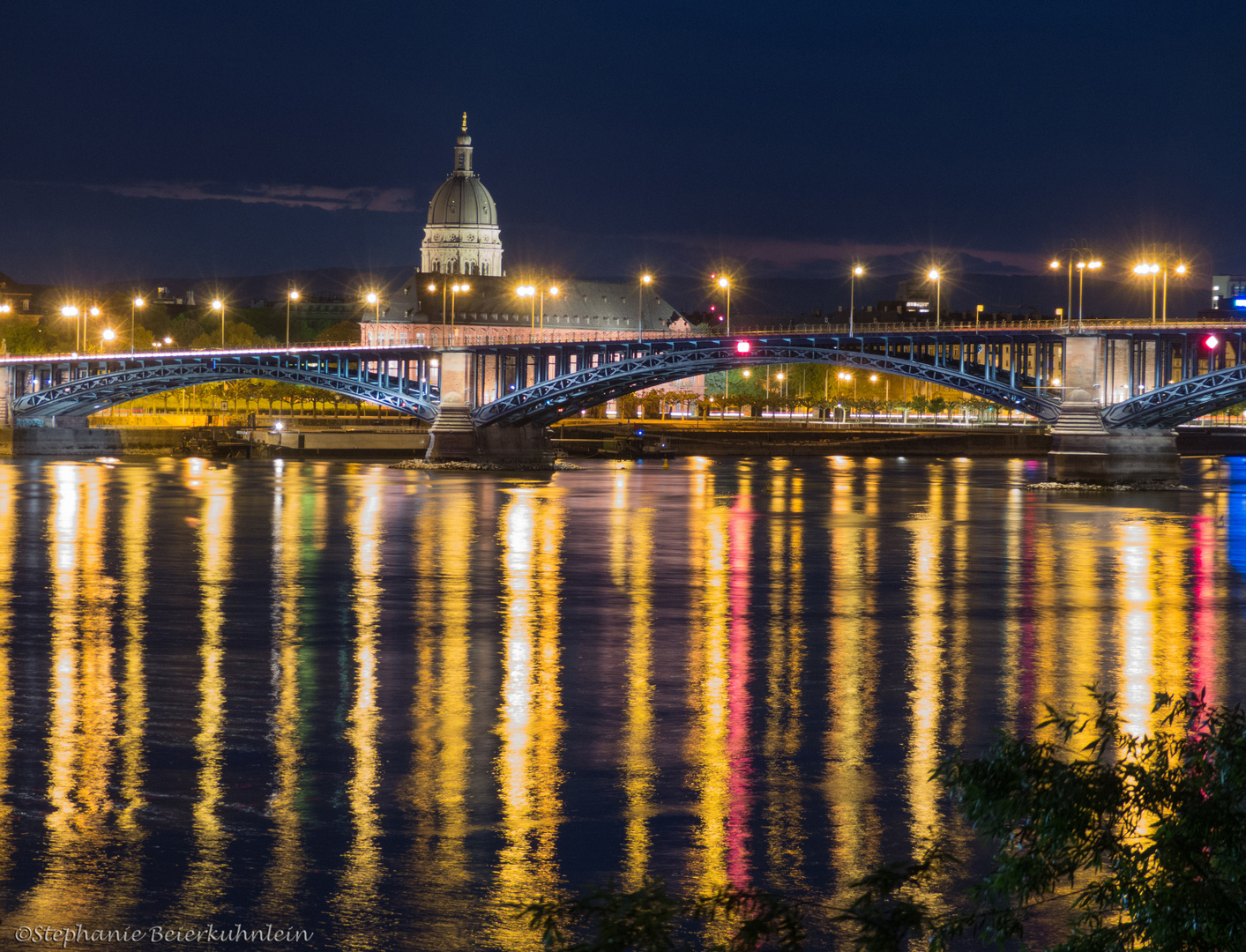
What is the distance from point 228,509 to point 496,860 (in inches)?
1586

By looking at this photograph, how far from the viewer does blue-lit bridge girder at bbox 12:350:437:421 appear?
86.8m

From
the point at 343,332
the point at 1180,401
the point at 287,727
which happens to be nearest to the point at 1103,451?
the point at 1180,401

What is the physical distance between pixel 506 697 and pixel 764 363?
201 ft

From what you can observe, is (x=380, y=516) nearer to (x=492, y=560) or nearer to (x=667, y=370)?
(x=492, y=560)

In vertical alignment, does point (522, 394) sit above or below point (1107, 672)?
above

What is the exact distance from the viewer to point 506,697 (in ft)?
55.7

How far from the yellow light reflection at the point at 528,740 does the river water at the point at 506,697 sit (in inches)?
1.9

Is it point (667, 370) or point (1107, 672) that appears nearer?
point (1107, 672)

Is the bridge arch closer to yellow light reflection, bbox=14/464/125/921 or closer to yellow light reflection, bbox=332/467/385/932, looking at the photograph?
yellow light reflection, bbox=332/467/385/932

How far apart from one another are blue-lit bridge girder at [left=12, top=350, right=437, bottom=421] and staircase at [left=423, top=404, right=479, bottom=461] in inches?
72.0

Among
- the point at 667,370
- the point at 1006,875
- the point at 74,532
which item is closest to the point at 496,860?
the point at 1006,875

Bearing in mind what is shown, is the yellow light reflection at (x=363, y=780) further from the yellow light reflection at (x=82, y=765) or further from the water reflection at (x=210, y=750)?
the yellow light reflection at (x=82, y=765)

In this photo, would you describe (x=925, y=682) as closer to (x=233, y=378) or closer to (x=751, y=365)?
(x=751, y=365)

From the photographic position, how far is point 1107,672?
63.9 ft
